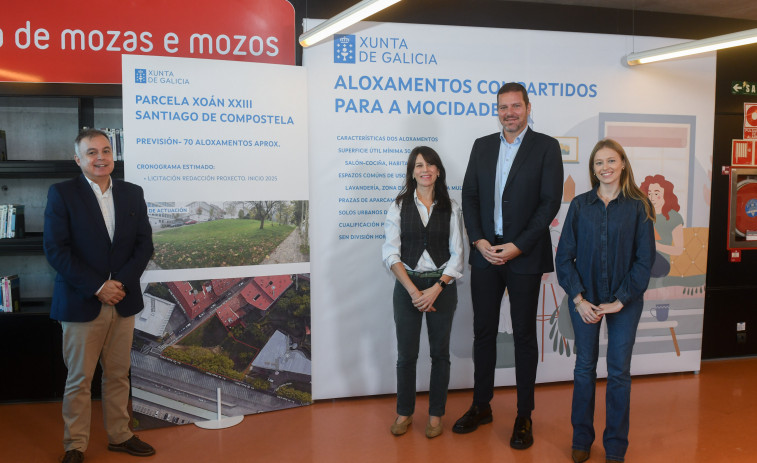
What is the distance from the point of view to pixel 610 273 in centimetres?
302

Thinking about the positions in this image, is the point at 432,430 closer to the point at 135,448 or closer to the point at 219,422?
the point at 219,422

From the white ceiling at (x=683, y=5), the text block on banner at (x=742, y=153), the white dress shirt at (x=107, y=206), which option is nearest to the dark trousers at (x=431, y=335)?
the white dress shirt at (x=107, y=206)

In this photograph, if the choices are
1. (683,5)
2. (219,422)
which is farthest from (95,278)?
(683,5)

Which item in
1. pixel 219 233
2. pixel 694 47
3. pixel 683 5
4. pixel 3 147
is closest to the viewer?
pixel 219 233

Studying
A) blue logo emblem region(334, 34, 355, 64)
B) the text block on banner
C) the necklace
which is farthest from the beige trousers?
the text block on banner

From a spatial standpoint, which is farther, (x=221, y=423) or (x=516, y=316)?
(x=221, y=423)

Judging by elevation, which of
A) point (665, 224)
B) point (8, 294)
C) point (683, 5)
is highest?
point (683, 5)

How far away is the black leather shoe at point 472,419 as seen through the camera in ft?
11.6

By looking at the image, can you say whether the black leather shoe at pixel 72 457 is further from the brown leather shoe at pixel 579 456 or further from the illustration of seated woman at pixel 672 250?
the illustration of seated woman at pixel 672 250

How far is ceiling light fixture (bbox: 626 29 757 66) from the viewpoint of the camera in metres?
3.70

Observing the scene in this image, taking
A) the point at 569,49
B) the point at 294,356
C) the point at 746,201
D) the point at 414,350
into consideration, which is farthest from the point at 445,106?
the point at 746,201

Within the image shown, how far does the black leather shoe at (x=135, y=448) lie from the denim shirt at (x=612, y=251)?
2553 millimetres

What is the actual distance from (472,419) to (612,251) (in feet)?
4.51

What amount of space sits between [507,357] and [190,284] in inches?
95.3
